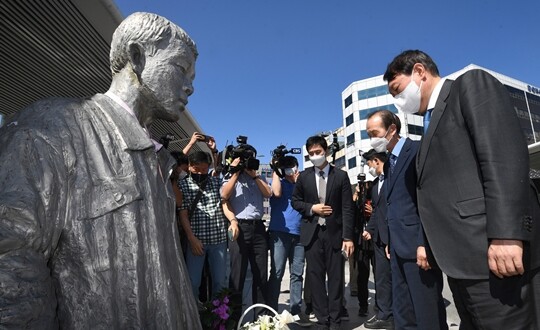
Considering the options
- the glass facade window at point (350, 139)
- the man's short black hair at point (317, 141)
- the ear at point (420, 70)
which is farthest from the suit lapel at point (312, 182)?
the glass facade window at point (350, 139)

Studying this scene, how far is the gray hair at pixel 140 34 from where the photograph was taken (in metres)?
1.01

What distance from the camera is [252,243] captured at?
370cm

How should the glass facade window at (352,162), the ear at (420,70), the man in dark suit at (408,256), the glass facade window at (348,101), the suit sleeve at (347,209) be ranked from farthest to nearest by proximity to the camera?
the glass facade window at (348,101)
the glass facade window at (352,162)
the suit sleeve at (347,209)
the man in dark suit at (408,256)
the ear at (420,70)

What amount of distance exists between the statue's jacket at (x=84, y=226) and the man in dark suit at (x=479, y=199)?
1214 millimetres

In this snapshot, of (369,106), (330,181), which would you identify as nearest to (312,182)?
(330,181)

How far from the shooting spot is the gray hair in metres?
1.01

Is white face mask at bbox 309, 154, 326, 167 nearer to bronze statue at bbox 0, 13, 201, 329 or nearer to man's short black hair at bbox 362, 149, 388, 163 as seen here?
man's short black hair at bbox 362, 149, 388, 163

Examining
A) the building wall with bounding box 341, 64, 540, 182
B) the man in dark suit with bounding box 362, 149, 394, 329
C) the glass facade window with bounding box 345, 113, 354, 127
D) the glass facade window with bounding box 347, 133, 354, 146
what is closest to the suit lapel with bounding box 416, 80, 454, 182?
the man in dark suit with bounding box 362, 149, 394, 329

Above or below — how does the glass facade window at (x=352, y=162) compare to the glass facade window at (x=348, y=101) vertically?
below

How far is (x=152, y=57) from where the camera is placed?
102 cm

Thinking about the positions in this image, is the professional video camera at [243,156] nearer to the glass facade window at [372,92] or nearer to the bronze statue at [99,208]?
the bronze statue at [99,208]

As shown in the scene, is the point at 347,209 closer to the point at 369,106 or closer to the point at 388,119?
the point at 388,119

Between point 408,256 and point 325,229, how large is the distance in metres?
1.31

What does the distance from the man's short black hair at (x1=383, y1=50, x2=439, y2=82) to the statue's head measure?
155 centimetres
